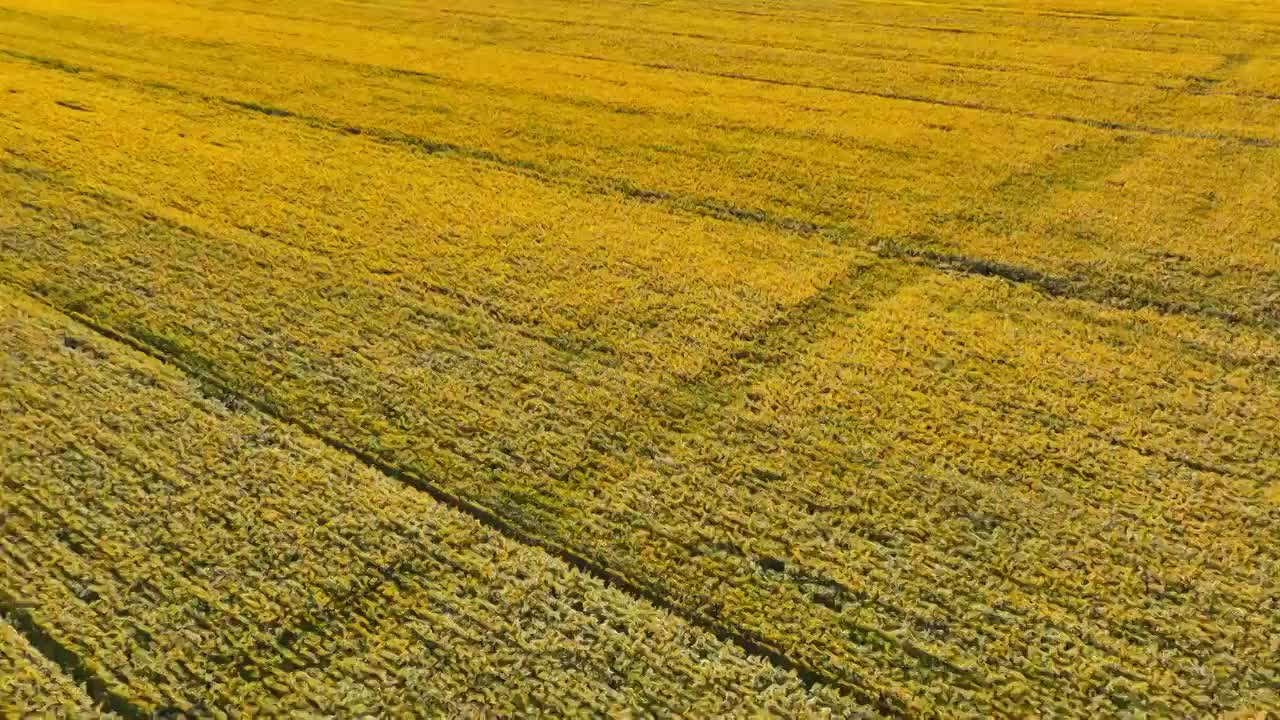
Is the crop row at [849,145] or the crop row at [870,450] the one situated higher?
the crop row at [849,145]

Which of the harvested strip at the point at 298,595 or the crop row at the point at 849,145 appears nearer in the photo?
the harvested strip at the point at 298,595

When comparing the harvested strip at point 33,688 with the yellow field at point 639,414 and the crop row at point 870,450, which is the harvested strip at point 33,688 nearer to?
the yellow field at point 639,414

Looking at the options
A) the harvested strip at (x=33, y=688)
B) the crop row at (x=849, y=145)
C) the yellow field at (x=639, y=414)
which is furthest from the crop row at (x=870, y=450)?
the harvested strip at (x=33, y=688)

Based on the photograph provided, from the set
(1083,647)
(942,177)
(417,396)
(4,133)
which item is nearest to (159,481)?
(417,396)

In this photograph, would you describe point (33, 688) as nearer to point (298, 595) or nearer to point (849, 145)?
point (298, 595)

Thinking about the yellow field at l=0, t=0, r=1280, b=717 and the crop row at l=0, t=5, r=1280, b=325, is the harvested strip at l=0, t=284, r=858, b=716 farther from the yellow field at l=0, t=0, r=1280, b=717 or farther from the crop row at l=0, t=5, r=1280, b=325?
the crop row at l=0, t=5, r=1280, b=325

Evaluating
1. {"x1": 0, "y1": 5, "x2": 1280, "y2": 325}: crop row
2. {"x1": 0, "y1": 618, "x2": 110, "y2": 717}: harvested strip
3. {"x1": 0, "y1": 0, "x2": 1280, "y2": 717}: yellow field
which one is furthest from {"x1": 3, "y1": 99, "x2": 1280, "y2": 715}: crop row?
{"x1": 0, "y1": 618, "x2": 110, "y2": 717}: harvested strip

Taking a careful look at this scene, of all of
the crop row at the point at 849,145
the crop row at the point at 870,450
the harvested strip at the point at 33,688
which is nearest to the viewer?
the harvested strip at the point at 33,688

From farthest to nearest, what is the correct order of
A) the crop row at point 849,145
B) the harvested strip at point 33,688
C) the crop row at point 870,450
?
1. the crop row at point 849,145
2. the crop row at point 870,450
3. the harvested strip at point 33,688

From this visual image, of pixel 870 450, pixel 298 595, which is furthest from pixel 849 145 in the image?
pixel 298 595
